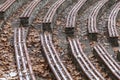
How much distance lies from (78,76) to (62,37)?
306 cm

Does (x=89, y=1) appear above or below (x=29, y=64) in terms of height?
above

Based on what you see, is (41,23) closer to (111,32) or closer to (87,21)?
(87,21)

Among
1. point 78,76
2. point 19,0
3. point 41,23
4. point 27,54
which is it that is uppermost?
point 19,0

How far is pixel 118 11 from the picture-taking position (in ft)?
53.4

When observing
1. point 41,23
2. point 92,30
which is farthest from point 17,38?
point 92,30

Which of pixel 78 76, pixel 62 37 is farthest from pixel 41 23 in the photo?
pixel 78 76

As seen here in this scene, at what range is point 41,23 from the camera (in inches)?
578

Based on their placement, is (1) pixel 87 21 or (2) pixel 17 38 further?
(1) pixel 87 21

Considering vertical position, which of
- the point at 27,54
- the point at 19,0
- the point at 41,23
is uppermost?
the point at 19,0

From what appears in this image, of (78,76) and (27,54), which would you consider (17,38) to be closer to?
(27,54)

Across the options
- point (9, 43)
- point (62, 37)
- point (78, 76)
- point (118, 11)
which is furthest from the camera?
point (118, 11)

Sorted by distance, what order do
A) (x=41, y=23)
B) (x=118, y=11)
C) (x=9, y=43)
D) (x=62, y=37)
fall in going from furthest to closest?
(x=118, y=11) < (x=41, y=23) < (x=62, y=37) < (x=9, y=43)

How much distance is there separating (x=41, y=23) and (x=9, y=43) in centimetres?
252

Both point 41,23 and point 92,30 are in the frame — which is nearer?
point 92,30
